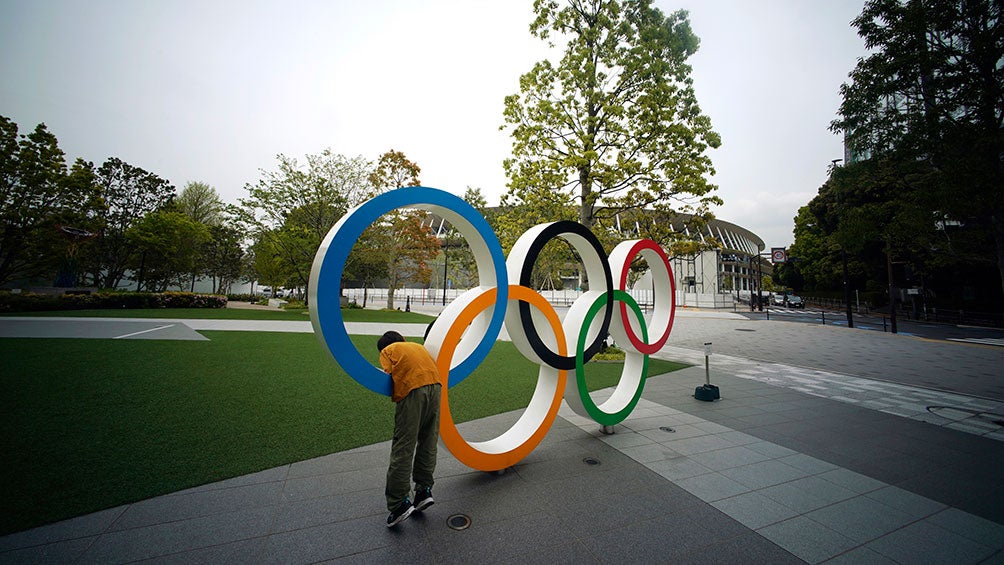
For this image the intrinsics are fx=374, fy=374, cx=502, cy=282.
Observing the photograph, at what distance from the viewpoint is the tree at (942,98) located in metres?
6.40

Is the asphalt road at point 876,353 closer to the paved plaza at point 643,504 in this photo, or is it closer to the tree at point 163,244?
the paved plaza at point 643,504

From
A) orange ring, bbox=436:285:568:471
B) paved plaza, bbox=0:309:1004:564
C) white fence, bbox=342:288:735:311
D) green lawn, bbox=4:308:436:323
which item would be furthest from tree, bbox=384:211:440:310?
orange ring, bbox=436:285:568:471

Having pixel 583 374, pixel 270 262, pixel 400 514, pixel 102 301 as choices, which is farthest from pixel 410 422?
pixel 270 262

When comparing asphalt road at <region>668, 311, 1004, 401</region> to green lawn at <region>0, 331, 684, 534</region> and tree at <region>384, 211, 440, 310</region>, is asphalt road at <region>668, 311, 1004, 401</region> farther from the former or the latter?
tree at <region>384, 211, 440, 310</region>

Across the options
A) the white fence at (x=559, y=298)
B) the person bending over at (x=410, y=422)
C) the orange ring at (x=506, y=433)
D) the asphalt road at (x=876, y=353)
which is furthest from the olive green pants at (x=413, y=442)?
the white fence at (x=559, y=298)

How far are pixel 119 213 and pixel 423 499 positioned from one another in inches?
1675

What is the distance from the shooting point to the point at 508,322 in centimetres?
469

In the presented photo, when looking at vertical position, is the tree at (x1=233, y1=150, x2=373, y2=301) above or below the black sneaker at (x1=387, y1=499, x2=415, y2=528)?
above

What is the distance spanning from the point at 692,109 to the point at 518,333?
10.3 m

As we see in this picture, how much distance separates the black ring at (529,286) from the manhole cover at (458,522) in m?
1.95

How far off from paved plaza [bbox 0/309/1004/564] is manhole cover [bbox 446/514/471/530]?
21 millimetres

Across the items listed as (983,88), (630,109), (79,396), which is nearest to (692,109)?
(630,109)

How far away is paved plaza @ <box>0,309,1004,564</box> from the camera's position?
2.91 meters

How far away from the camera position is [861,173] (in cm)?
850
